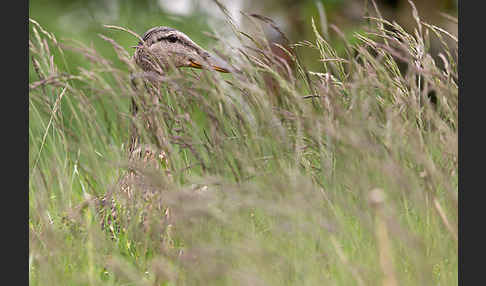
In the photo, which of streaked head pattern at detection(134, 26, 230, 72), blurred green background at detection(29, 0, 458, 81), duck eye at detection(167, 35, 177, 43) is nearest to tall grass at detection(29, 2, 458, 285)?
streaked head pattern at detection(134, 26, 230, 72)

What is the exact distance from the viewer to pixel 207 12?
288 inches

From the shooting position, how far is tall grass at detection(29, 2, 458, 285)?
7.88 feet

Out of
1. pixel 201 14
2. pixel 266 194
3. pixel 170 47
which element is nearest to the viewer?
pixel 266 194

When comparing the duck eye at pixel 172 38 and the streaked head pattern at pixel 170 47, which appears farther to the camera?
the duck eye at pixel 172 38

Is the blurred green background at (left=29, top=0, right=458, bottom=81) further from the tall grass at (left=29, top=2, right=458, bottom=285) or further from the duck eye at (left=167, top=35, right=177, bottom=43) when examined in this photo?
the tall grass at (left=29, top=2, right=458, bottom=285)

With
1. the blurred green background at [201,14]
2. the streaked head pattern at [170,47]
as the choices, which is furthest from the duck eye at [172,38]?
the blurred green background at [201,14]

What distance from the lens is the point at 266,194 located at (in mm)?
2537

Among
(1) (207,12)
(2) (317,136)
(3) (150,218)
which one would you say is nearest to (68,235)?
(3) (150,218)

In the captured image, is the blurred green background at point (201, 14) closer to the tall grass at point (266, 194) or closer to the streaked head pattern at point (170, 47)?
the streaked head pattern at point (170, 47)

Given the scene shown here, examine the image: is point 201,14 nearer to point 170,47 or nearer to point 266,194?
point 170,47

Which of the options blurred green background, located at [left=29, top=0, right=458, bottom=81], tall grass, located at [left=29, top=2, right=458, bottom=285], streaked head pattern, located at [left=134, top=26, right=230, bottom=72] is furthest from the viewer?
blurred green background, located at [left=29, top=0, right=458, bottom=81]

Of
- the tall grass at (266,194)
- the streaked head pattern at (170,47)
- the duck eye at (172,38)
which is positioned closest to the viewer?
the tall grass at (266,194)

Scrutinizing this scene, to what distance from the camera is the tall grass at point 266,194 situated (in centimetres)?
240

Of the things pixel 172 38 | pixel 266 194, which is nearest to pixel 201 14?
pixel 172 38
